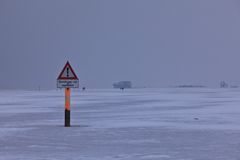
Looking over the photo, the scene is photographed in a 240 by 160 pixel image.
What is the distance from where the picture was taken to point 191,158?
358 inches

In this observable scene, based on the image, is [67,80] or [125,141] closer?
[125,141]

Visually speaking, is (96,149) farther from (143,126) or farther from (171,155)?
(143,126)

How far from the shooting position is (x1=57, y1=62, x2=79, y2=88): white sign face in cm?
1616

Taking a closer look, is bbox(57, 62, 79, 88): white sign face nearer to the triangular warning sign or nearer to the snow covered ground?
the triangular warning sign

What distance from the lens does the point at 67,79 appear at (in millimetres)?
16219

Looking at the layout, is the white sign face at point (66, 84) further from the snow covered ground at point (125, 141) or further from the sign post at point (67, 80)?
the snow covered ground at point (125, 141)

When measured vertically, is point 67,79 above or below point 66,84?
above

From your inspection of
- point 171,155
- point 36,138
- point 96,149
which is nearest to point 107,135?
point 36,138

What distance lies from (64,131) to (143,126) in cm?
240

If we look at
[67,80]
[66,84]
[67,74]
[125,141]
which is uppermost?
[67,74]

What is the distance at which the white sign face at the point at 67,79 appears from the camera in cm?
1616

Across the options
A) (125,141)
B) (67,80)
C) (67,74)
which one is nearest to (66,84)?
(67,80)

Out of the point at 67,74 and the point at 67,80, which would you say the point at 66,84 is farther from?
the point at 67,74

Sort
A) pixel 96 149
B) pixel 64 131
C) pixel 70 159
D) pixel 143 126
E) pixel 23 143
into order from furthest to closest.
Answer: pixel 143 126
pixel 64 131
pixel 23 143
pixel 96 149
pixel 70 159
